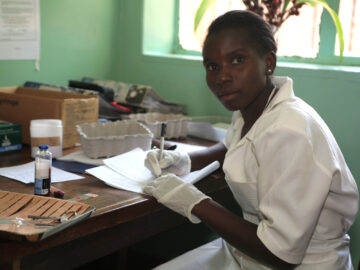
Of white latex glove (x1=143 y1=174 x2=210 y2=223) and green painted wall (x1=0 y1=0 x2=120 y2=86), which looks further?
green painted wall (x1=0 y1=0 x2=120 y2=86)

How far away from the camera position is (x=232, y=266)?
1272 mm

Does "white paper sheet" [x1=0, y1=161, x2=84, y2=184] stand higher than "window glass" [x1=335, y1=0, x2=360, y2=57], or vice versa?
"window glass" [x1=335, y1=0, x2=360, y2=57]

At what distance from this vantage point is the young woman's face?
45.6 inches

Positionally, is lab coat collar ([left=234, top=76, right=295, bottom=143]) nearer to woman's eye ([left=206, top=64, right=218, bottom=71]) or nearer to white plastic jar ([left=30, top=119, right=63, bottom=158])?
woman's eye ([left=206, top=64, right=218, bottom=71])

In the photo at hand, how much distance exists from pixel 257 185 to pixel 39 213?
1.66 ft

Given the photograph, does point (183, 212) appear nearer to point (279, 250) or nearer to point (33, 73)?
point (279, 250)

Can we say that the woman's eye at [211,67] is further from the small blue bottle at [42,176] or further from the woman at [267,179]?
the small blue bottle at [42,176]

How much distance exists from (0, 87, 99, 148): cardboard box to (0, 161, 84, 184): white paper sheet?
28 cm

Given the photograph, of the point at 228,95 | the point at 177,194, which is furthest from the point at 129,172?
the point at 228,95

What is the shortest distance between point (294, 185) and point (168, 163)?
519 mm

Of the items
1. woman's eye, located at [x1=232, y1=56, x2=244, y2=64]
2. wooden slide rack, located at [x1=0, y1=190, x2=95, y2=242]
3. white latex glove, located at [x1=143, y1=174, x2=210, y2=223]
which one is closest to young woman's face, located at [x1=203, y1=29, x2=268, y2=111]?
woman's eye, located at [x1=232, y1=56, x2=244, y2=64]

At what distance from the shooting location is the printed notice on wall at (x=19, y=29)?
2.05 meters

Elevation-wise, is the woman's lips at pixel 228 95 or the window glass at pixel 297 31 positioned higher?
the window glass at pixel 297 31

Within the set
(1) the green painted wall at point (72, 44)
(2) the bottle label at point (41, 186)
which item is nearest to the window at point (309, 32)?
(1) the green painted wall at point (72, 44)
